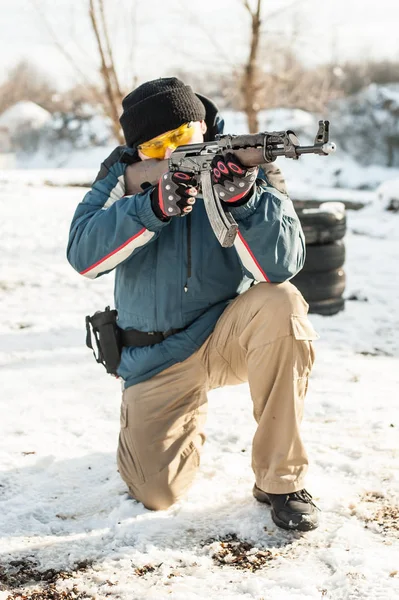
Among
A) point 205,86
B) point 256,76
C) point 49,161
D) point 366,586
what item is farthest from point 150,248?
point 49,161

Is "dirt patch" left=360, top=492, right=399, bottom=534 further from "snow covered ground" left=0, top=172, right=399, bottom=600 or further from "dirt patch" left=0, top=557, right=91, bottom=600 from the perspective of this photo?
"dirt patch" left=0, top=557, right=91, bottom=600

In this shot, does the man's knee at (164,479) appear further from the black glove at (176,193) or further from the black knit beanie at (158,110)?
the black knit beanie at (158,110)

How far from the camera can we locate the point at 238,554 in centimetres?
218

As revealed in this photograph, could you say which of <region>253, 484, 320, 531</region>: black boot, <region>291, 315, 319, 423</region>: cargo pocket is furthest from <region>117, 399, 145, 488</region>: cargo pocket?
<region>291, 315, 319, 423</region>: cargo pocket

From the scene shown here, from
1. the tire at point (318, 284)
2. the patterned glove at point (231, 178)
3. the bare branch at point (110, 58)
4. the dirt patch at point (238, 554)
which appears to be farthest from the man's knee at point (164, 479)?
the bare branch at point (110, 58)

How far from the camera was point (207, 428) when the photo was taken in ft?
10.5

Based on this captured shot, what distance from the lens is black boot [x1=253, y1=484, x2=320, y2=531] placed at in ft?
7.46

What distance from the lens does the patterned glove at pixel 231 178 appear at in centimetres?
225

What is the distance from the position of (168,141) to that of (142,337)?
0.75 m

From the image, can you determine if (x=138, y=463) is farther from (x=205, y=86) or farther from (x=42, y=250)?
(x=205, y=86)

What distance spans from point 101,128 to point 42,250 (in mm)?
30148

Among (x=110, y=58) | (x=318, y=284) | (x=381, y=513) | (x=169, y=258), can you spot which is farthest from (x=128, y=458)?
(x=110, y=58)

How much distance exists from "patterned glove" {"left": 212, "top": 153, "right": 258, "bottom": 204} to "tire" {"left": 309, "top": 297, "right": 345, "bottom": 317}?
3.00 meters

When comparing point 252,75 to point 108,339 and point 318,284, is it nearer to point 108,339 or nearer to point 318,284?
point 318,284
